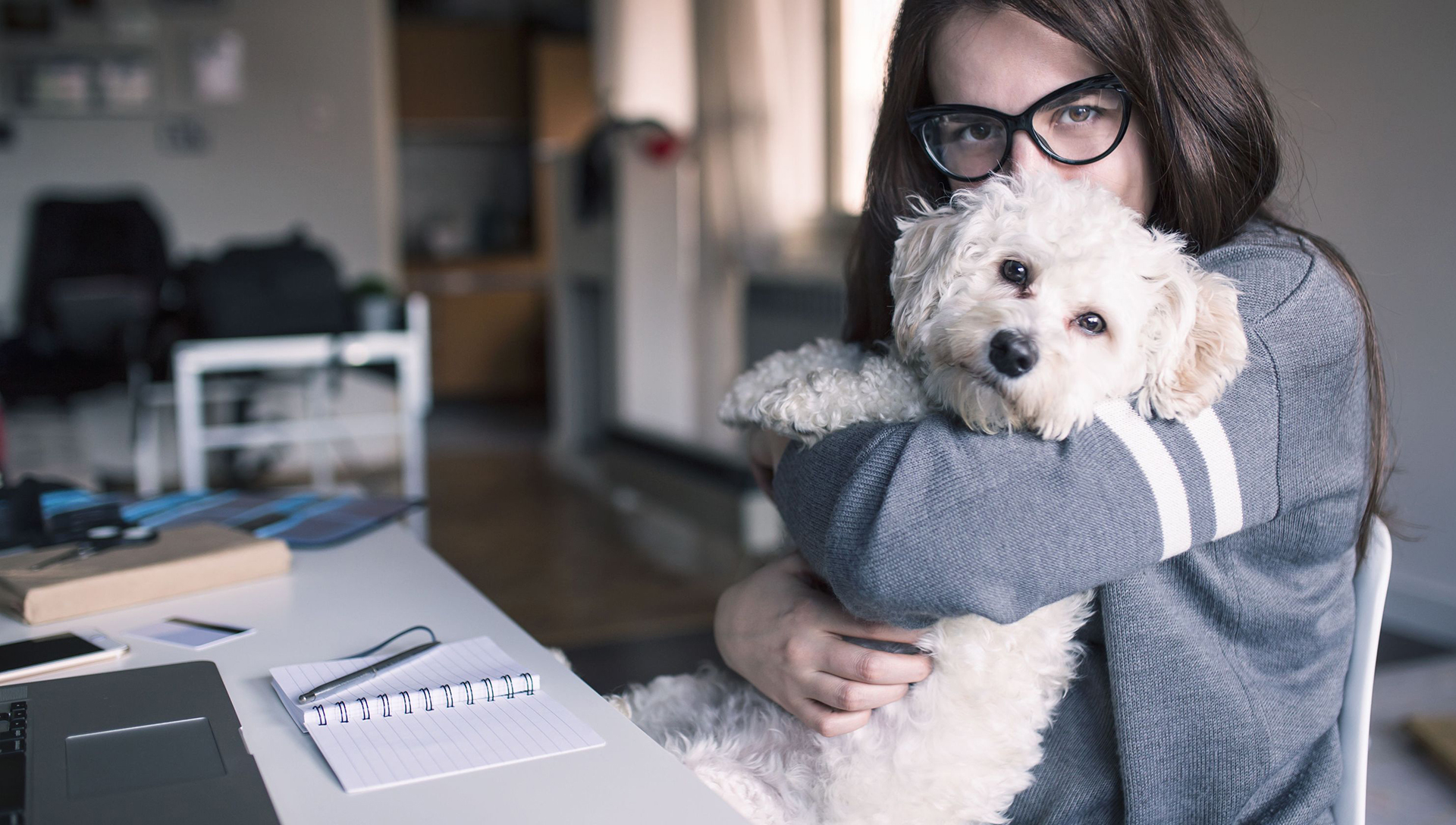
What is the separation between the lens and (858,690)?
93 centimetres

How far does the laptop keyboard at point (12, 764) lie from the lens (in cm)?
66

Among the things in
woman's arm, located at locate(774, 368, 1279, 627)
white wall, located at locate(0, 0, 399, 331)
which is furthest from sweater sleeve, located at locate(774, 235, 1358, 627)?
white wall, located at locate(0, 0, 399, 331)

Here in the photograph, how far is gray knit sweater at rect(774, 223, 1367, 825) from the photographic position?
29.6 inches

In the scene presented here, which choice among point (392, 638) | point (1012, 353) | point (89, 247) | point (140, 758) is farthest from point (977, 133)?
point (89, 247)

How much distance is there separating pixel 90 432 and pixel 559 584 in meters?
3.18

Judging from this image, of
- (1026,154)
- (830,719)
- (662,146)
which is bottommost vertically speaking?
(830,719)

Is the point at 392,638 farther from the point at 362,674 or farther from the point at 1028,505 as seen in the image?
the point at 1028,505

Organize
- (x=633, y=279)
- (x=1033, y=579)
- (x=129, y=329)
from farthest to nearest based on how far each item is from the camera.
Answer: (x=633, y=279), (x=129, y=329), (x=1033, y=579)

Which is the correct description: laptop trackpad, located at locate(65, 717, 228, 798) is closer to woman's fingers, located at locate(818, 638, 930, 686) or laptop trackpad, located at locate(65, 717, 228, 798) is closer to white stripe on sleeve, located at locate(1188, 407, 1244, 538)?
woman's fingers, located at locate(818, 638, 930, 686)

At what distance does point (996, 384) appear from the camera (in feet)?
2.89

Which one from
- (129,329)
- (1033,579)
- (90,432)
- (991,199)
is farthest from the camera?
(90,432)

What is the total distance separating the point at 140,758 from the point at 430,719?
0.19m

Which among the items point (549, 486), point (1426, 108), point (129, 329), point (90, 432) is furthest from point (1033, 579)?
point (90, 432)

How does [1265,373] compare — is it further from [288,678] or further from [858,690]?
[288,678]
